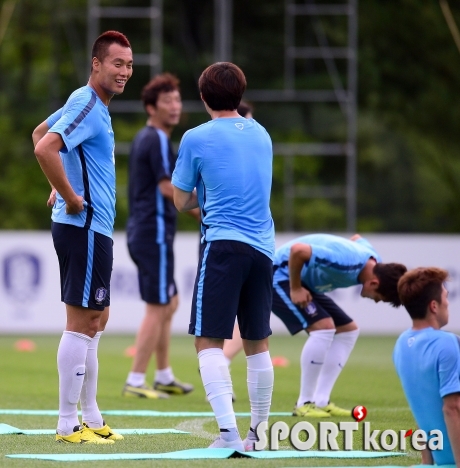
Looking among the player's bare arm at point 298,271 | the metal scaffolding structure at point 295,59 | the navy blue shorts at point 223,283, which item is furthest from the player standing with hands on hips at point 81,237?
the metal scaffolding structure at point 295,59

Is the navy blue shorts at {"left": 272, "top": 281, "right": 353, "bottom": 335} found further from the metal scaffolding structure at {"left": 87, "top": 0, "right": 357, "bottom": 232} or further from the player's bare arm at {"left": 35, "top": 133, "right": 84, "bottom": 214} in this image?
the metal scaffolding structure at {"left": 87, "top": 0, "right": 357, "bottom": 232}

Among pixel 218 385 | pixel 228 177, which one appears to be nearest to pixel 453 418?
pixel 218 385

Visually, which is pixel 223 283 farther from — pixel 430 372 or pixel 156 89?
pixel 156 89

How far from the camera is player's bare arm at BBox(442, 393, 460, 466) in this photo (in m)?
4.75

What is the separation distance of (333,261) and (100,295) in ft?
7.03

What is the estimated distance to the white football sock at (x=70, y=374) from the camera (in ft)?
20.2

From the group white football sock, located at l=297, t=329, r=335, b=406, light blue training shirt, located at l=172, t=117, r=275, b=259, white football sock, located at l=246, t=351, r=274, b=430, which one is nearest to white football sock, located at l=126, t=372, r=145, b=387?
white football sock, located at l=297, t=329, r=335, b=406

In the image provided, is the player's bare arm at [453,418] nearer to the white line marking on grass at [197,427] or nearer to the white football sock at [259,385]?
the white football sock at [259,385]

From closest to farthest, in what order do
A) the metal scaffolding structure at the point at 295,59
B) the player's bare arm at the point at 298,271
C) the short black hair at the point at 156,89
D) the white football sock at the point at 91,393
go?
the white football sock at the point at 91,393
the player's bare arm at the point at 298,271
the short black hair at the point at 156,89
the metal scaffolding structure at the point at 295,59

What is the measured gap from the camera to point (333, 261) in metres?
7.77

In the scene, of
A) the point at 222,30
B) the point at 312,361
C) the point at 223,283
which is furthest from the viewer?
the point at 222,30

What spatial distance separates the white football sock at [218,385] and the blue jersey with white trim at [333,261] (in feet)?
6.96

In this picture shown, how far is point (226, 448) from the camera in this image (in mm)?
5695

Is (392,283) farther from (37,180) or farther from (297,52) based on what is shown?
(37,180)
